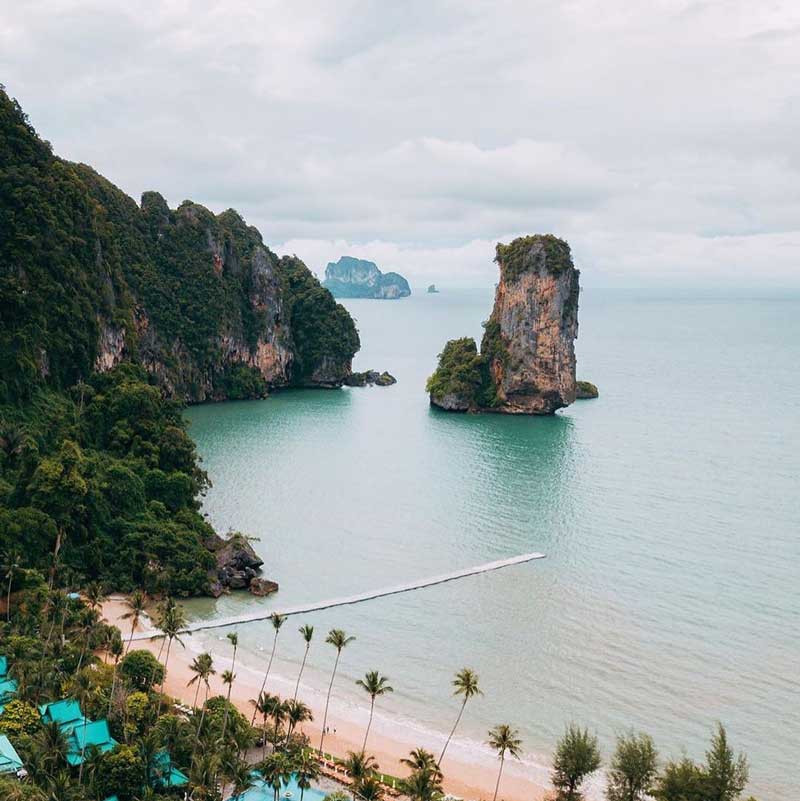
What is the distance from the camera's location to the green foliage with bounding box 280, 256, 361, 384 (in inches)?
4200

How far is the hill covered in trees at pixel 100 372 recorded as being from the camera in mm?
38781

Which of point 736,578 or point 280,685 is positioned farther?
point 736,578

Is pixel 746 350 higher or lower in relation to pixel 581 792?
higher

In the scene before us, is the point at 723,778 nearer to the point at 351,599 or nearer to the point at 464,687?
the point at 464,687

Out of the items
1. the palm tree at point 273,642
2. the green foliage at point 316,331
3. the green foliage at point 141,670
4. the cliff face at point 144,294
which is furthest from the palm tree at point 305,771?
the green foliage at point 316,331

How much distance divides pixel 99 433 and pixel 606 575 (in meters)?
31.1

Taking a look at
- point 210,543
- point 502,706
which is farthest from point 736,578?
point 210,543

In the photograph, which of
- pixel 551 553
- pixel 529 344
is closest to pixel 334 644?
pixel 551 553

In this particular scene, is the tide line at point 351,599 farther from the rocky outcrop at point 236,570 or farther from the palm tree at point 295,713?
the palm tree at point 295,713

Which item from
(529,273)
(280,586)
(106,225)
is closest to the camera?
(280,586)

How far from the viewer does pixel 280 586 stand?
41.1 meters

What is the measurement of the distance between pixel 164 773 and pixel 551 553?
90.1ft

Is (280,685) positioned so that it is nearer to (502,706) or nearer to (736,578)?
(502,706)

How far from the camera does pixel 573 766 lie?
24.6m
